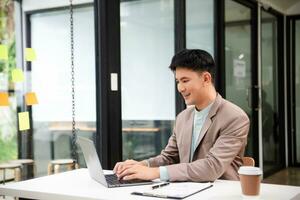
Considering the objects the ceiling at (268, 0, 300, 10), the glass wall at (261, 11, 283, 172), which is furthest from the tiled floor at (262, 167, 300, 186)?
the ceiling at (268, 0, 300, 10)

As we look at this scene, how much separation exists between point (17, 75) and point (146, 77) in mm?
1143

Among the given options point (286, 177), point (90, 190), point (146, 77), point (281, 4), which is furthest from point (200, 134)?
point (281, 4)

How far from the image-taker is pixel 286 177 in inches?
230

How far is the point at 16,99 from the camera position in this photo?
3008 millimetres

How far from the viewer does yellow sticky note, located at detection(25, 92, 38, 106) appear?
3.04 meters

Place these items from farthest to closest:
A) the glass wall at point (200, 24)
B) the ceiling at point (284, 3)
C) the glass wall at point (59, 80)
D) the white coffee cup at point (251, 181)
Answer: the ceiling at point (284, 3) < the glass wall at point (200, 24) < the glass wall at point (59, 80) < the white coffee cup at point (251, 181)

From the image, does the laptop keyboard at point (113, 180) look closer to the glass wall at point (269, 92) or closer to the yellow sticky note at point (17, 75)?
the yellow sticky note at point (17, 75)

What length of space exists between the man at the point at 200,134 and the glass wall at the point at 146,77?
40.8 inches

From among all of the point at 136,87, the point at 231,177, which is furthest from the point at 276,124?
the point at 231,177

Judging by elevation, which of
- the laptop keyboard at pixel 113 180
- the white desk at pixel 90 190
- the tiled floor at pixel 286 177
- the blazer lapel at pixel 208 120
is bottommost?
the tiled floor at pixel 286 177

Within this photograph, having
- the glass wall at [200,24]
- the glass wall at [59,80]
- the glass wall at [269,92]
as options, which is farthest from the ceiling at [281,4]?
the glass wall at [59,80]

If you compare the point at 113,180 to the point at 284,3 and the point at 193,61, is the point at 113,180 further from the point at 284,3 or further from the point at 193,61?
the point at 284,3

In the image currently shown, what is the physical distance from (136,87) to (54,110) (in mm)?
674

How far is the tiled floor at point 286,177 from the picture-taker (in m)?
5.49
